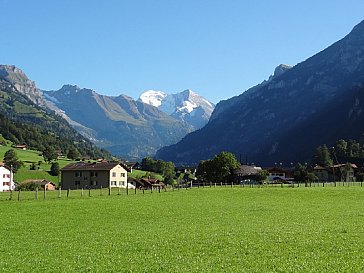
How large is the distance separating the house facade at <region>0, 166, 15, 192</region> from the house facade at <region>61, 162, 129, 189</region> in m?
25.6

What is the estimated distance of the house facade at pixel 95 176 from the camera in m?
158

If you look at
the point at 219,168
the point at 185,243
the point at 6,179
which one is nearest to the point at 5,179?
the point at 6,179

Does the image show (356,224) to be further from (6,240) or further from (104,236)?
(6,240)

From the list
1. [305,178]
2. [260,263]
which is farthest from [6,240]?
[305,178]

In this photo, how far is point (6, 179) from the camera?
7013 inches

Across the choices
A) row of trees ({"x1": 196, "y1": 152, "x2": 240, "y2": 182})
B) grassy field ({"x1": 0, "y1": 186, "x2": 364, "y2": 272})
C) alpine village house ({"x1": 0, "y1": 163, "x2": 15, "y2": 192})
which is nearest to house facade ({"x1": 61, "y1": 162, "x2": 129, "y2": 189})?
alpine village house ({"x1": 0, "y1": 163, "x2": 15, "y2": 192})

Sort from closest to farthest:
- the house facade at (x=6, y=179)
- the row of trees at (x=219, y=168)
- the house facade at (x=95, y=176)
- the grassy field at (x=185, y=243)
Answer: the grassy field at (x=185, y=243) < the house facade at (x=95, y=176) < the row of trees at (x=219, y=168) < the house facade at (x=6, y=179)

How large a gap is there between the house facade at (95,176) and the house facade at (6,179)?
2563 cm

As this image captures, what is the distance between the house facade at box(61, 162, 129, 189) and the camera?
158 m

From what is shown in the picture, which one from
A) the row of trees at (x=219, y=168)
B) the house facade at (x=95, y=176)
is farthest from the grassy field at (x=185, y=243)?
the row of trees at (x=219, y=168)

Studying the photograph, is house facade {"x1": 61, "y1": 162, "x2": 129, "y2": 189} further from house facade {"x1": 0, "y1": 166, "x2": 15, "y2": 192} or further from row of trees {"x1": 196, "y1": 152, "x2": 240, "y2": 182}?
row of trees {"x1": 196, "y1": 152, "x2": 240, "y2": 182}

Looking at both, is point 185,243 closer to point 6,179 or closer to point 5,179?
point 5,179

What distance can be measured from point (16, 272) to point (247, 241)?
1357 centimetres

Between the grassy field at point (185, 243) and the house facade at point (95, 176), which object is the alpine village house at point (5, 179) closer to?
the house facade at point (95, 176)
